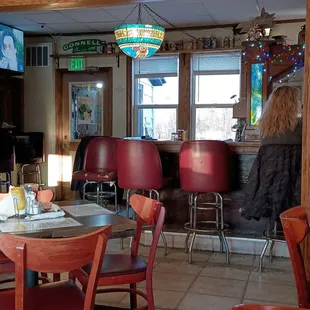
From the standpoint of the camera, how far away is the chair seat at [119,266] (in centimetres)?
216

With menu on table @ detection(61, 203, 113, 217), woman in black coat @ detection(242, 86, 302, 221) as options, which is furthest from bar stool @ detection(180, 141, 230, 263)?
menu on table @ detection(61, 203, 113, 217)

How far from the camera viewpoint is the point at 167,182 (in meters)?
4.21

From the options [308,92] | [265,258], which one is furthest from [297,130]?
[265,258]

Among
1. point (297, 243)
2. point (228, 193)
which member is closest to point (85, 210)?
point (297, 243)

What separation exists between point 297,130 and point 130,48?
2.17 metres

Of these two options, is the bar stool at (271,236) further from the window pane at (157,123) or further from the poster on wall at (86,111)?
the poster on wall at (86,111)

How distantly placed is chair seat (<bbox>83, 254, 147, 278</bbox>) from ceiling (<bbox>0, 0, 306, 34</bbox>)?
12.1 feet

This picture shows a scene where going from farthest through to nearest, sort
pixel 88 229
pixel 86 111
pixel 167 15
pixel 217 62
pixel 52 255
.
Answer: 1. pixel 86 111
2. pixel 217 62
3. pixel 167 15
4. pixel 88 229
5. pixel 52 255

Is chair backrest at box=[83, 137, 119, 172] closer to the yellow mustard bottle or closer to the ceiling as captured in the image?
the ceiling

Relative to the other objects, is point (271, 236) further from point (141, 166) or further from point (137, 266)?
point (137, 266)

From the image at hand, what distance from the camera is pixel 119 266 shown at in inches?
88.5

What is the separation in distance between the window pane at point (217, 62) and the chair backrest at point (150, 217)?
176 inches

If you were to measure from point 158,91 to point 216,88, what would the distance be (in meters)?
0.91

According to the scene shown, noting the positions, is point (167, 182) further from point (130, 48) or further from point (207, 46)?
point (207, 46)
